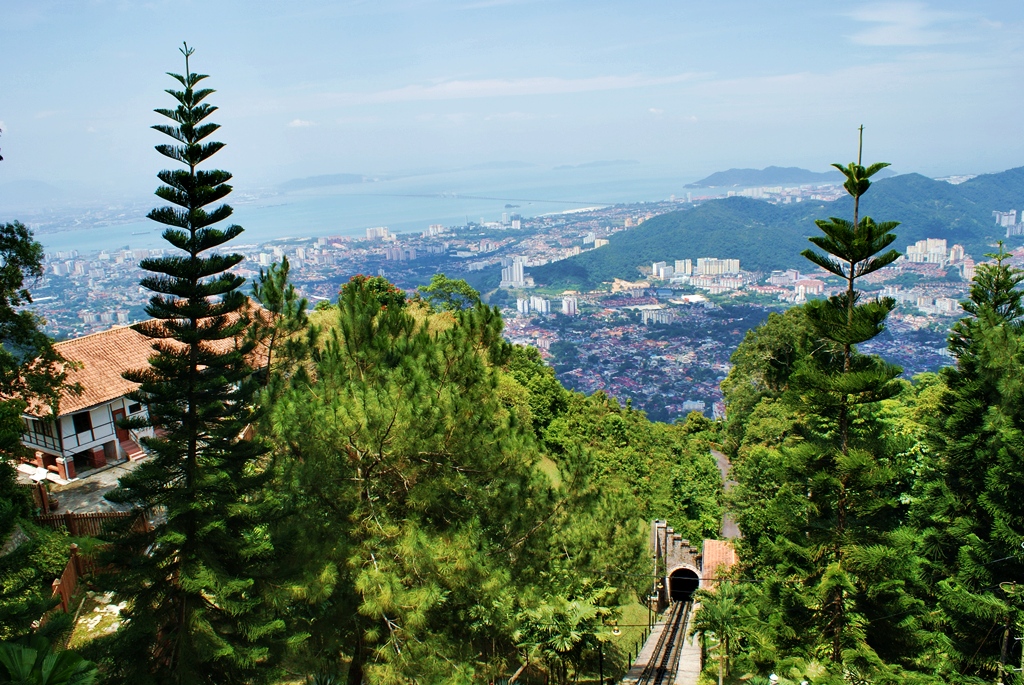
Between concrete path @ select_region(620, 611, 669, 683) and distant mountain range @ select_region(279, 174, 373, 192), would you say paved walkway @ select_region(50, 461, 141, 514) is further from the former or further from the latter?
distant mountain range @ select_region(279, 174, 373, 192)

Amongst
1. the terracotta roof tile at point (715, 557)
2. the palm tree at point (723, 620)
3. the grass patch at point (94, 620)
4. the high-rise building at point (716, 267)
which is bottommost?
the high-rise building at point (716, 267)

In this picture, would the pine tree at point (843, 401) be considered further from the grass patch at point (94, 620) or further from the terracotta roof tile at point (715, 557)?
the grass patch at point (94, 620)

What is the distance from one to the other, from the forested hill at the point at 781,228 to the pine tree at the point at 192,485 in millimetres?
85561

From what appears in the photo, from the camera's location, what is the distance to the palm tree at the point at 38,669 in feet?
11.3

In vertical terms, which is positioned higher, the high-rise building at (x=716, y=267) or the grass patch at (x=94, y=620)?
the grass patch at (x=94, y=620)

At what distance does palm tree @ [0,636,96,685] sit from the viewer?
3449 millimetres

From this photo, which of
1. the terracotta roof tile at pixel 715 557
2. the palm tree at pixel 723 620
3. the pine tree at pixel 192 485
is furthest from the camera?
the terracotta roof tile at pixel 715 557

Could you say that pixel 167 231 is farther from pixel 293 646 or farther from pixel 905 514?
pixel 905 514

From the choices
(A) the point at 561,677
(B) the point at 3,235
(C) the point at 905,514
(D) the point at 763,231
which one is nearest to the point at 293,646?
(A) the point at 561,677

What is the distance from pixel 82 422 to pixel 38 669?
11.5 metres

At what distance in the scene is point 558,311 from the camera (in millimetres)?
77562

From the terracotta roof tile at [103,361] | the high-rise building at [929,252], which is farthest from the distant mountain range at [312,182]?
the terracotta roof tile at [103,361]

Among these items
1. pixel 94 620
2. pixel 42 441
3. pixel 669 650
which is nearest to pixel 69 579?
pixel 94 620

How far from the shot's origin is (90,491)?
42.0ft
